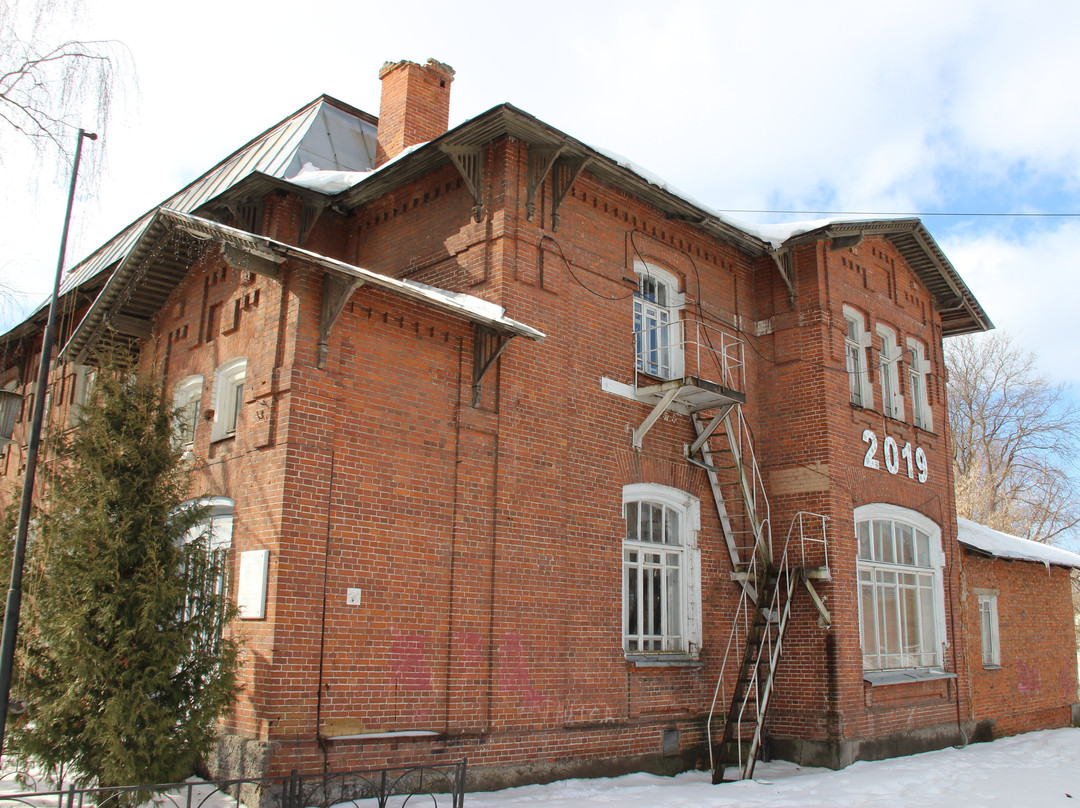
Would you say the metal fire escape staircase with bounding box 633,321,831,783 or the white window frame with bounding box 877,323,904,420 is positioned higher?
the white window frame with bounding box 877,323,904,420

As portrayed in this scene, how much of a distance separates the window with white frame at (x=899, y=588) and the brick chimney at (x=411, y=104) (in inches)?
340

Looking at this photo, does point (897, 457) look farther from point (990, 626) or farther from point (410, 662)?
point (410, 662)

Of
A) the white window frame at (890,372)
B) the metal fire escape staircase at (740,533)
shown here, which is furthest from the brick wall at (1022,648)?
the metal fire escape staircase at (740,533)

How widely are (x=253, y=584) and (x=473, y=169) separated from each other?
5.42 meters

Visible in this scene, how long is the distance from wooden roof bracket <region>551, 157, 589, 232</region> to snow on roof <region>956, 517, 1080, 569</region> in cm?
967

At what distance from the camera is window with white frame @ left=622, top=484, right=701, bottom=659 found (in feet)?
38.5

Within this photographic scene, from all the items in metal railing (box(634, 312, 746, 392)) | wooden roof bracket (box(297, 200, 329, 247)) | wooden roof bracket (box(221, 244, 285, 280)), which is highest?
wooden roof bracket (box(297, 200, 329, 247))

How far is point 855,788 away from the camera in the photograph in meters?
10.9

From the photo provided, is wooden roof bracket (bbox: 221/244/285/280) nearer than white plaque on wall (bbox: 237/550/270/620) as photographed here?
No

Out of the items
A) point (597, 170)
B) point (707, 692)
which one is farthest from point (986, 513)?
point (597, 170)

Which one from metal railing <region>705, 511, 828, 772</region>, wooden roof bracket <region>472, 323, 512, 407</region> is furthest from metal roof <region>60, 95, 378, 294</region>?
metal railing <region>705, 511, 828, 772</region>

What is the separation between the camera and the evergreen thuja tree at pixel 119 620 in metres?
7.55

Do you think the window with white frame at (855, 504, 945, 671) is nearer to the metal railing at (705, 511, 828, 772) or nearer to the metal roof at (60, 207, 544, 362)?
the metal railing at (705, 511, 828, 772)

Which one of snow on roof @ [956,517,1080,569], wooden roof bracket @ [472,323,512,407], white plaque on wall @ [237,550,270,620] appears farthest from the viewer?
snow on roof @ [956,517,1080,569]
